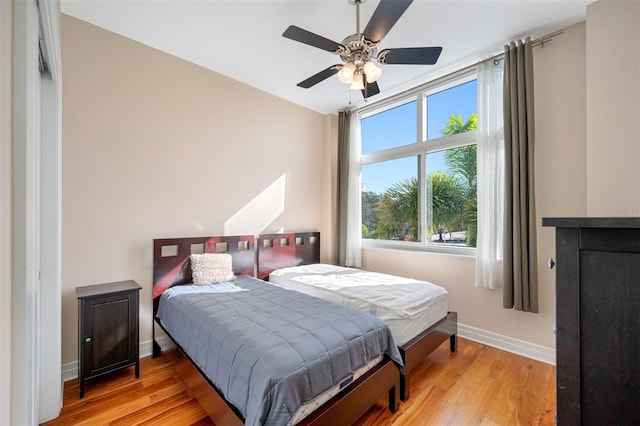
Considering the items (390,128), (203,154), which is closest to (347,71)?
(203,154)

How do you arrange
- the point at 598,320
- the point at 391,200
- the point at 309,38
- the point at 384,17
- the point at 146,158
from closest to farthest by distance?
1. the point at 598,320
2. the point at 384,17
3. the point at 309,38
4. the point at 146,158
5. the point at 391,200

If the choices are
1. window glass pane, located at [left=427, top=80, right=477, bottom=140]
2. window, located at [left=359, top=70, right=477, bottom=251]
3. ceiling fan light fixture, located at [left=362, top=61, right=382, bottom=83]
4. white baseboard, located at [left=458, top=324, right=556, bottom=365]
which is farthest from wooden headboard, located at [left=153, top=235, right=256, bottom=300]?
window glass pane, located at [left=427, top=80, right=477, bottom=140]

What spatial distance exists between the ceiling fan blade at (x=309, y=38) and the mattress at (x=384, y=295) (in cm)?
192

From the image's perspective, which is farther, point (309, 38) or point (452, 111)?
point (452, 111)

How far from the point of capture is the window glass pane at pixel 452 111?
3068mm

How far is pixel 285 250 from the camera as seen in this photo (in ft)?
12.0

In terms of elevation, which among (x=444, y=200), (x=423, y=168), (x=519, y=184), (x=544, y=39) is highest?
(x=544, y=39)

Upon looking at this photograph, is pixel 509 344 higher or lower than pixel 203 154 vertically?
lower

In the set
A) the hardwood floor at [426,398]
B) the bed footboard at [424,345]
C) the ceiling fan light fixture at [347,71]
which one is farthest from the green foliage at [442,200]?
the ceiling fan light fixture at [347,71]

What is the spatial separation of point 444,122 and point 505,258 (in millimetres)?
1691

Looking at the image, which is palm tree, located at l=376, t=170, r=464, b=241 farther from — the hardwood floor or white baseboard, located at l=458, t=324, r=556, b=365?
the hardwood floor

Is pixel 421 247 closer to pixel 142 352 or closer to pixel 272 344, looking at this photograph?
pixel 272 344

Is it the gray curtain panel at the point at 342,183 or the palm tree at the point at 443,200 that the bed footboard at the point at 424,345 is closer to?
the palm tree at the point at 443,200

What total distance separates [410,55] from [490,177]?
150cm
